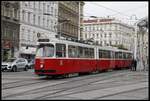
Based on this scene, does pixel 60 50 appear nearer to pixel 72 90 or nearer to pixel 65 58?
pixel 65 58

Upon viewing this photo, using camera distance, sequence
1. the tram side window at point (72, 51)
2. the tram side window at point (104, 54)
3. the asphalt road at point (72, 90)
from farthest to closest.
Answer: the tram side window at point (104, 54) < the tram side window at point (72, 51) < the asphalt road at point (72, 90)

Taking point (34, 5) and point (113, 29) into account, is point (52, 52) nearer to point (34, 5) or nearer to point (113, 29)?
point (34, 5)

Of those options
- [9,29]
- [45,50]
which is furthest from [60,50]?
[9,29]

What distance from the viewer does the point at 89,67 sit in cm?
3041

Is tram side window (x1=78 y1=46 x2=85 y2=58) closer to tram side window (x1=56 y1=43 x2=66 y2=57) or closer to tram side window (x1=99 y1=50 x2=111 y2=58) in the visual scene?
tram side window (x1=56 y1=43 x2=66 y2=57)

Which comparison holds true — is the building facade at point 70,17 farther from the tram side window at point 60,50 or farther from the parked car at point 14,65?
the tram side window at point 60,50

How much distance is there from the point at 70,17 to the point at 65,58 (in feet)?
191

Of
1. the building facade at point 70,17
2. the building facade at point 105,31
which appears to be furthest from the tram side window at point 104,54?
the building facade at point 105,31

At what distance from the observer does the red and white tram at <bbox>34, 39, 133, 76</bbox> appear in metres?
23.9

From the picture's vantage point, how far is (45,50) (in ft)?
79.3

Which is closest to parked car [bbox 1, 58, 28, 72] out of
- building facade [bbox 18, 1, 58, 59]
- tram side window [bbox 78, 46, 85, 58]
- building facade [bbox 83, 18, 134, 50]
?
tram side window [bbox 78, 46, 85, 58]

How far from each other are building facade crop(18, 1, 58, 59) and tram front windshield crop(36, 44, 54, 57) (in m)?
32.1

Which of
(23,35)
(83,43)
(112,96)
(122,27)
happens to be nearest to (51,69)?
(83,43)

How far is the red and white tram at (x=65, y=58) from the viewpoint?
23.9 m
